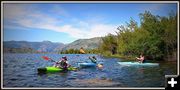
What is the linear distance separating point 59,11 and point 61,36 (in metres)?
0.35

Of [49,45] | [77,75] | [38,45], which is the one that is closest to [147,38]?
[77,75]

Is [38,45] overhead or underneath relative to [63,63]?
overhead

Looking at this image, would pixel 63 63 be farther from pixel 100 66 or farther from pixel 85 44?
pixel 100 66

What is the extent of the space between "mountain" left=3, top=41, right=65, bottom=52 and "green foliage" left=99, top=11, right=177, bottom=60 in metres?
0.64

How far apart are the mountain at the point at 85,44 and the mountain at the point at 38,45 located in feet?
0.43

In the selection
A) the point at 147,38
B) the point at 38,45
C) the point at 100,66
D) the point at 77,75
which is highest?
the point at 147,38

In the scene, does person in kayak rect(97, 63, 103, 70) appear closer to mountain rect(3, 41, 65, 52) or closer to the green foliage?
the green foliage

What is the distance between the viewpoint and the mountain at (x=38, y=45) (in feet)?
15.0

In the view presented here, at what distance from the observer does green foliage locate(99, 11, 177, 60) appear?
464 cm

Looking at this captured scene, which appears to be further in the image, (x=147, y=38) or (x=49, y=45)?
(x=147, y=38)

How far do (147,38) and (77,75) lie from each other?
1.12 metres

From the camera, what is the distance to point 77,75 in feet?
15.2

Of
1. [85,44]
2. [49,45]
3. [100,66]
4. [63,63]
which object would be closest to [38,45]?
[49,45]

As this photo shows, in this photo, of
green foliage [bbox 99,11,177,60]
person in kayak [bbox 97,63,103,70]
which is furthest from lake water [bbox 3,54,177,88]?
green foliage [bbox 99,11,177,60]
